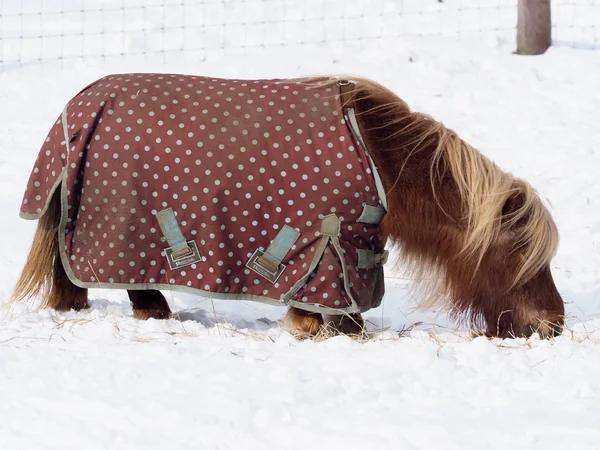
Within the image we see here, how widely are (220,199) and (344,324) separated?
2.62 ft

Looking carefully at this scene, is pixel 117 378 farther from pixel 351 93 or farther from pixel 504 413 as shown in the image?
pixel 351 93

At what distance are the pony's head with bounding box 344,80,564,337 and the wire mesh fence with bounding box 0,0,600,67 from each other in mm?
4974

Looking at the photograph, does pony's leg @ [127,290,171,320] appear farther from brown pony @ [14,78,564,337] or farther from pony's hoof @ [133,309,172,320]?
brown pony @ [14,78,564,337]

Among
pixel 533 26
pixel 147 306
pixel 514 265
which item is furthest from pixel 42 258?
pixel 533 26

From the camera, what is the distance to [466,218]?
3.84 metres

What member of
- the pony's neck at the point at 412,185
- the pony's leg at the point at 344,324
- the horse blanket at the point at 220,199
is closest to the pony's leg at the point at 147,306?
the horse blanket at the point at 220,199

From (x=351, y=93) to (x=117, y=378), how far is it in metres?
1.65

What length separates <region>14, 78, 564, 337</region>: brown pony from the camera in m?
3.81

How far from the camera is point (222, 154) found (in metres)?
3.71

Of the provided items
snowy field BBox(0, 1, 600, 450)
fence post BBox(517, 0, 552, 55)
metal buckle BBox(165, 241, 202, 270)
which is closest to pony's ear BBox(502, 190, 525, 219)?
snowy field BBox(0, 1, 600, 450)

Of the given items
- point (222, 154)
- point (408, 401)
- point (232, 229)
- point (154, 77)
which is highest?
point (154, 77)

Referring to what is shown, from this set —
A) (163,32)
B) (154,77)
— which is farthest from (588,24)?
(154,77)

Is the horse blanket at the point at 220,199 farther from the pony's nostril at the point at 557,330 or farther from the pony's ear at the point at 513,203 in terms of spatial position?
the pony's nostril at the point at 557,330

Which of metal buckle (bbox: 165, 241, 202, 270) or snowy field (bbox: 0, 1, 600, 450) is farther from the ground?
metal buckle (bbox: 165, 241, 202, 270)
